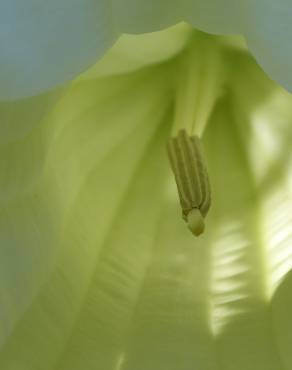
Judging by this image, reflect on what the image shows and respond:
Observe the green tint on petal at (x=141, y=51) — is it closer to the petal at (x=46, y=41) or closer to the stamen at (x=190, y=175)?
the stamen at (x=190, y=175)

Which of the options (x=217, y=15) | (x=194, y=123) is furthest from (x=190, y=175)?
(x=217, y=15)

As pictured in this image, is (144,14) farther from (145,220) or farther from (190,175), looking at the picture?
(145,220)

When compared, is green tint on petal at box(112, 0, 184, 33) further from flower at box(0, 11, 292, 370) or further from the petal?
flower at box(0, 11, 292, 370)

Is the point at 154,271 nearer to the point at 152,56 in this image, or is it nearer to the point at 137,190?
the point at 137,190

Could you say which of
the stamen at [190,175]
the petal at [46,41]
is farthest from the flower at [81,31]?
the stamen at [190,175]

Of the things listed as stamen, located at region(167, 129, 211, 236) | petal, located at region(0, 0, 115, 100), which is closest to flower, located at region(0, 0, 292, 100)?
petal, located at region(0, 0, 115, 100)

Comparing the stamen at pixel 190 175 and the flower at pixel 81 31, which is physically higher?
the stamen at pixel 190 175
